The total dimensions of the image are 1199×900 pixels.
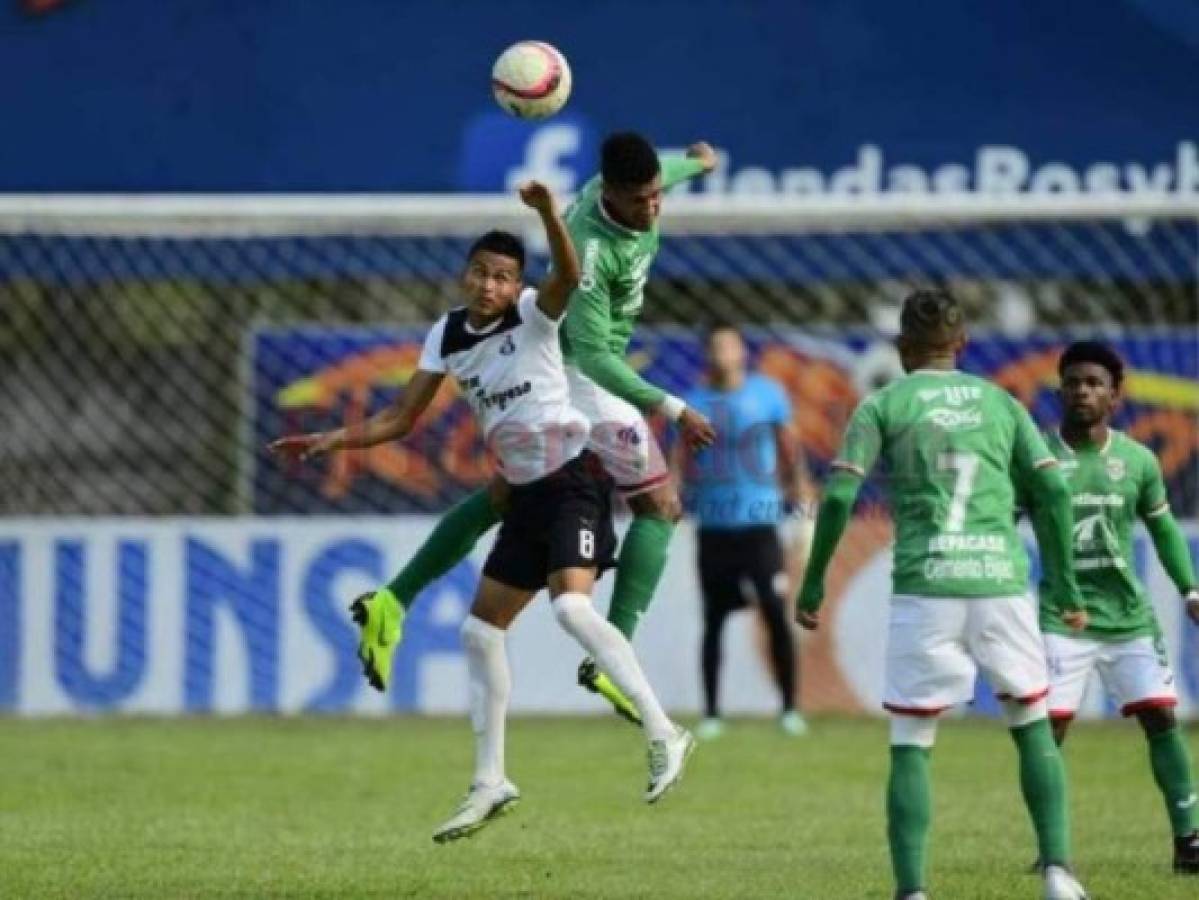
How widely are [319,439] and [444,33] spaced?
9870mm

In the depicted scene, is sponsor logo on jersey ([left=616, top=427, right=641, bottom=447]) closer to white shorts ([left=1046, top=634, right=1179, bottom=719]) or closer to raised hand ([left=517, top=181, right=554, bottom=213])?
raised hand ([left=517, top=181, right=554, bottom=213])

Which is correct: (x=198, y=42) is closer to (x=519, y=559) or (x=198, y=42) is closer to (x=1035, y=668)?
(x=519, y=559)

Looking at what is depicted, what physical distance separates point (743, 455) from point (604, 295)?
7.18 metres

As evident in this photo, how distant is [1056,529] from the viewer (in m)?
9.74

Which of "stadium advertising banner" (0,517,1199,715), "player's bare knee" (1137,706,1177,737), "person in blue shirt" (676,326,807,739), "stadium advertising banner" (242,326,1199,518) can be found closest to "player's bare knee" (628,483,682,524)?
"player's bare knee" (1137,706,1177,737)

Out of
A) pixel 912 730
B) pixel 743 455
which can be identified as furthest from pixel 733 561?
pixel 912 730

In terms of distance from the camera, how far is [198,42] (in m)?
20.5

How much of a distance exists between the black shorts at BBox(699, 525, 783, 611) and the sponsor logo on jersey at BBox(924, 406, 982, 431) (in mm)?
8822

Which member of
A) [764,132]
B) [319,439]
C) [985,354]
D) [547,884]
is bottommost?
[547,884]

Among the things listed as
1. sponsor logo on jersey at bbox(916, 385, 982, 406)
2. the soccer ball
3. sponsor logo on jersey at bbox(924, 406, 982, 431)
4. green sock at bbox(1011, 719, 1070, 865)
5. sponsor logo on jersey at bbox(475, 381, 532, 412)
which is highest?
the soccer ball

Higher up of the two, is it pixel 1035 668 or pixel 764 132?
pixel 764 132

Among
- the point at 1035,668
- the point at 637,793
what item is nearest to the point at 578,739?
the point at 637,793

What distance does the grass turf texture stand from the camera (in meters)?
10.9

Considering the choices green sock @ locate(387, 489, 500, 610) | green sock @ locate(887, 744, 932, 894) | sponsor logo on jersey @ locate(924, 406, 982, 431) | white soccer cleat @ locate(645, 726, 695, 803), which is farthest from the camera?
green sock @ locate(387, 489, 500, 610)
